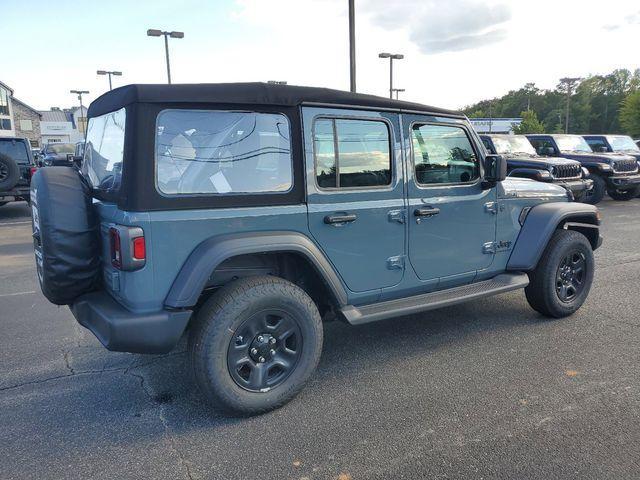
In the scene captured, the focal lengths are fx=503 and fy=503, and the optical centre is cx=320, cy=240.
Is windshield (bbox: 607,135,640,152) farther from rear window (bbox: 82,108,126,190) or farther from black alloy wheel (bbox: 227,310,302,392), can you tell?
rear window (bbox: 82,108,126,190)

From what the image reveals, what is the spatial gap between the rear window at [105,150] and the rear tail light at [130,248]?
391mm

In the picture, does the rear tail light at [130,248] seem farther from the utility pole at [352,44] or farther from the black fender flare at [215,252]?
the utility pole at [352,44]

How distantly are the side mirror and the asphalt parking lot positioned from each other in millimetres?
1333

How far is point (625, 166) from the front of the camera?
13883mm

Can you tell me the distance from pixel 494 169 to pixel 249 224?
216 centimetres

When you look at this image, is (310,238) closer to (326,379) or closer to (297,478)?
(326,379)

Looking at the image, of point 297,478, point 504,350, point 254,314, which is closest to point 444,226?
point 504,350

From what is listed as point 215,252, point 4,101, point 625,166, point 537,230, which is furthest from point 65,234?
point 4,101

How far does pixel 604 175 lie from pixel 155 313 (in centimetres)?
1395

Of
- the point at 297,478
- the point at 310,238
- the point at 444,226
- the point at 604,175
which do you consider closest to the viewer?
the point at 297,478

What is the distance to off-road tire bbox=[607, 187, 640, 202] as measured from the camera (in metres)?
14.5

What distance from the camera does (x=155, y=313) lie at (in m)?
2.80

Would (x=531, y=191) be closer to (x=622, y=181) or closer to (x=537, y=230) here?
(x=537, y=230)

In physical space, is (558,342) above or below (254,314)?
below
